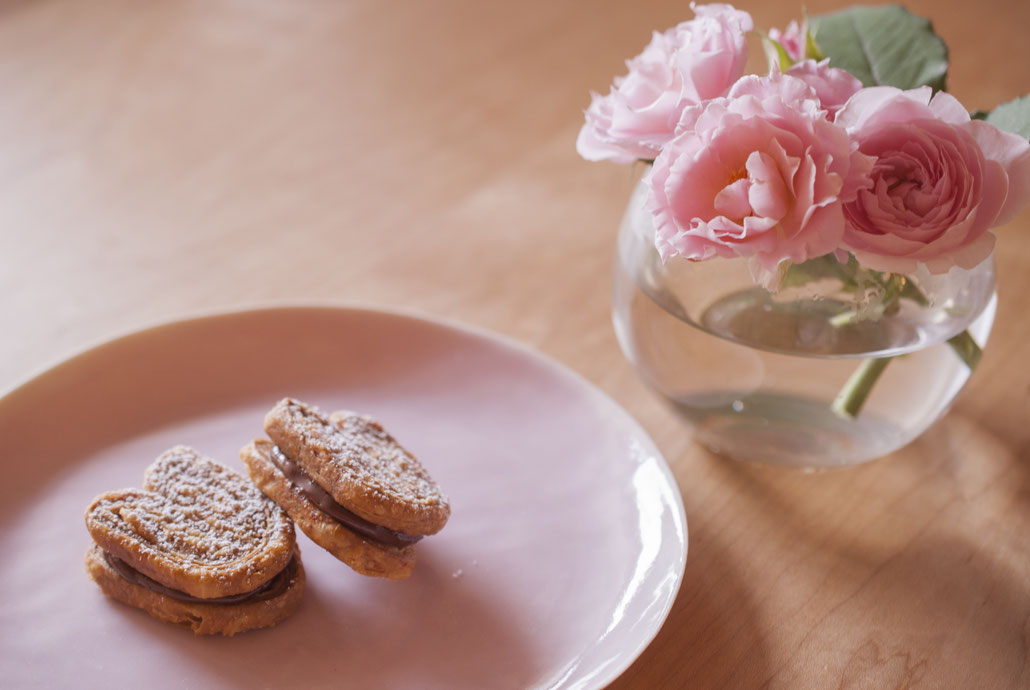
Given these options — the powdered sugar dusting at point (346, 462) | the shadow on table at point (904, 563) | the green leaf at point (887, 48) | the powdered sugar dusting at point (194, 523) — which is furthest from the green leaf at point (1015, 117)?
the powdered sugar dusting at point (194, 523)

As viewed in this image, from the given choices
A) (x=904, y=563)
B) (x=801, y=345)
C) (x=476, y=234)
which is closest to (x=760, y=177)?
(x=801, y=345)

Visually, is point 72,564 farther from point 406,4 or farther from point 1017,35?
point 1017,35

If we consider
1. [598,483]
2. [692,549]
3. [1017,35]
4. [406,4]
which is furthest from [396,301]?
[1017,35]

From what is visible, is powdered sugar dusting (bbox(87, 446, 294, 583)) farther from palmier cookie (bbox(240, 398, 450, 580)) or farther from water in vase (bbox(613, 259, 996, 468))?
water in vase (bbox(613, 259, 996, 468))

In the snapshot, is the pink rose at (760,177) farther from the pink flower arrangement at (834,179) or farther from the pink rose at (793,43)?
the pink rose at (793,43)

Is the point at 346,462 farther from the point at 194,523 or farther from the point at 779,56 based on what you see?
the point at 779,56

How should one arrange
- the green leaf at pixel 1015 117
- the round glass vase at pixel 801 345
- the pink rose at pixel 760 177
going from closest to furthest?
the pink rose at pixel 760 177 → the green leaf at pixel 1015 117 → the round glass vase at pixel 801 345
